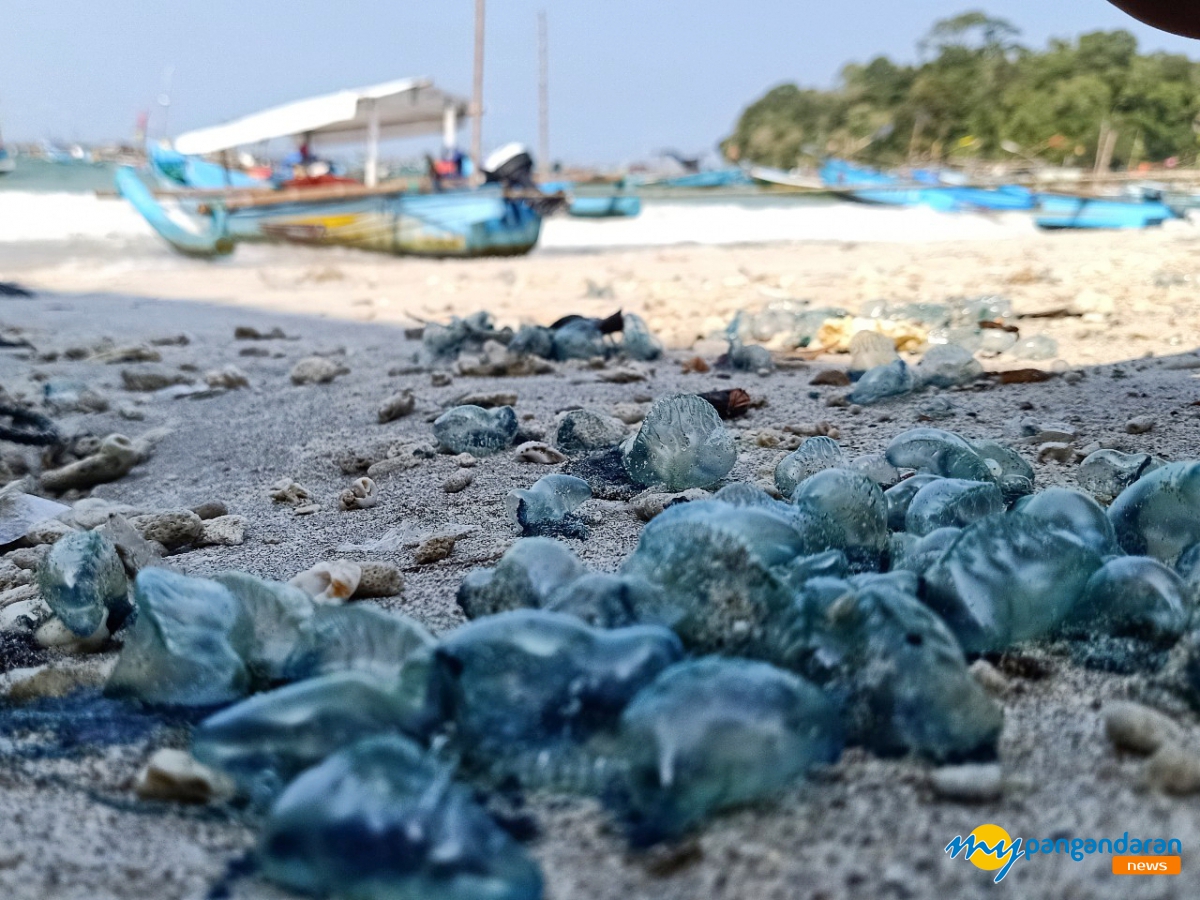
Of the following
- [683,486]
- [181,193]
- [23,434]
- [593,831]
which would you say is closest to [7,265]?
[181,193]

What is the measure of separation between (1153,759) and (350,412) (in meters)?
2.06

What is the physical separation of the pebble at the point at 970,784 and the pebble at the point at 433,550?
804mm

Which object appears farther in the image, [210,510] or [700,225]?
[700,225]

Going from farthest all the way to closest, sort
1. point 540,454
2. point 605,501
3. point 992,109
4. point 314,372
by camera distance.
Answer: point 992,109 → point 314,372 → point 540,454 → point 605,501

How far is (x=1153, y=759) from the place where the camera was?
0.74 metres

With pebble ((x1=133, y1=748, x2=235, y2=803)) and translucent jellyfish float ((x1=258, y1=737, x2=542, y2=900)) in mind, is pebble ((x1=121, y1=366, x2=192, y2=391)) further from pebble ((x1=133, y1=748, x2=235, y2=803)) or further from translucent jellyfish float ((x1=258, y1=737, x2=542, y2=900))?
translucent jellyfish float ((x1=258, y1=737, x2=542, y2=900))

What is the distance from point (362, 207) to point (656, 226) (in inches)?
289

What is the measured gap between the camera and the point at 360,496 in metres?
1.74

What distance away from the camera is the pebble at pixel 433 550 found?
1.38 meters

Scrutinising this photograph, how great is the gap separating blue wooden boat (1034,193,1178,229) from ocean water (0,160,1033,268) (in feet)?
1.39

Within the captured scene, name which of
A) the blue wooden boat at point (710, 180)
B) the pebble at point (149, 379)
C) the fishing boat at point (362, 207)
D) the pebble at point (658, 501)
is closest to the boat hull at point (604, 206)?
the fishing boat at point (362, 207)

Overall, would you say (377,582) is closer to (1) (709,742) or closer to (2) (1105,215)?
(1) (709,742)

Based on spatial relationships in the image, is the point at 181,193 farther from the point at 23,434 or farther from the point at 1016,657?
the point at 1016,657

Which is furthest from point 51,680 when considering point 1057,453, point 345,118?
point 345,118
